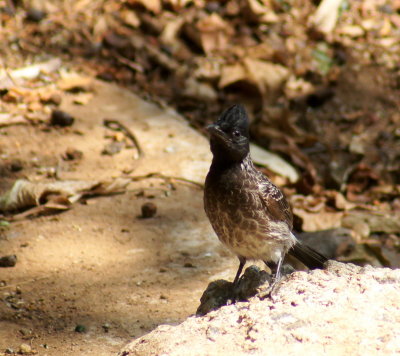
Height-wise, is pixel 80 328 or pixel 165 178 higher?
pixel 165 178

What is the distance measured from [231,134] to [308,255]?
3.69 feet

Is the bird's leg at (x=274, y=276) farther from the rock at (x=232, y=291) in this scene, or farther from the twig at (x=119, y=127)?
the twig at (x=119, y=127)

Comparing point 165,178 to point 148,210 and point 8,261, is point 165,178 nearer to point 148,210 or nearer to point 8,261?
point 148,210

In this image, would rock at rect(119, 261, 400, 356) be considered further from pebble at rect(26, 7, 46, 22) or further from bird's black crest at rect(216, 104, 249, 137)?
pebble at rect(26, 7, 46, 22)

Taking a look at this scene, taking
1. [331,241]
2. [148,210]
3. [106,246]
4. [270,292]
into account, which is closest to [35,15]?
[148,210]

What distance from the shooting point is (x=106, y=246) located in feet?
18.5

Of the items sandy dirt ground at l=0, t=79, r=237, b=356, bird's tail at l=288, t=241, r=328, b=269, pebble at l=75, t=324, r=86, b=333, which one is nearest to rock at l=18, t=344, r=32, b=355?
sandy dirt ground at l=0, t=79, r=237, b=356

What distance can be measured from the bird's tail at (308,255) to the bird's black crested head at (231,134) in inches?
35.2

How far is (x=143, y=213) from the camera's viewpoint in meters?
6.09

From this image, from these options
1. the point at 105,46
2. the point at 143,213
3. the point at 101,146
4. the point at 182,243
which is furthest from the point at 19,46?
the point at 182,243

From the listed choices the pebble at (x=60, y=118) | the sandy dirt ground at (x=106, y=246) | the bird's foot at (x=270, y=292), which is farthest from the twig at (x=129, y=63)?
the bird's foot at (x=270, y=292)

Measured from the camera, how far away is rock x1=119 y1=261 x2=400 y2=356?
10.9ft

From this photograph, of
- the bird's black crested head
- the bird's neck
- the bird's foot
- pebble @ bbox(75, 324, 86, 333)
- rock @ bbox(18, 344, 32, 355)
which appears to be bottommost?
pebble @ bbox(75, 324, 86, 333)

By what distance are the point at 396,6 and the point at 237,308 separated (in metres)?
8.39
